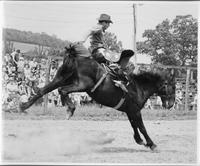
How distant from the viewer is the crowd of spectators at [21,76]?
11095 millimetres

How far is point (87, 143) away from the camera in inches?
380

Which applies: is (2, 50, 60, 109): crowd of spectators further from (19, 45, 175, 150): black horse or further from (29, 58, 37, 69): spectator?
(19, 45, 175, 150): black horse

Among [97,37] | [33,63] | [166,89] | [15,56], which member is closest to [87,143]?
[166,89]

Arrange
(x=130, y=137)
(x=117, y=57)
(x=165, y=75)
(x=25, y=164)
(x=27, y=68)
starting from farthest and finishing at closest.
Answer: (x=27, y=68)
(x=130, y=137)
(x=165, y=75)
(x=117, y=57)
(x=25, y=164)

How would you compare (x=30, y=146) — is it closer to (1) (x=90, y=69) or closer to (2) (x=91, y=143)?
(2) (x=91, y=143)

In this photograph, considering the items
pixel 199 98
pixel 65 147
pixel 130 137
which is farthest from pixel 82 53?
pixel 199 98

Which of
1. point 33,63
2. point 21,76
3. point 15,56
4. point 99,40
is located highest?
point 99,40

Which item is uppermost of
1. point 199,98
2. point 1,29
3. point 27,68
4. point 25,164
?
point 1,29

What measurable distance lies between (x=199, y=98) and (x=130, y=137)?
202 centimetres

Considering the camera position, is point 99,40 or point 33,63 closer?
point 99,40

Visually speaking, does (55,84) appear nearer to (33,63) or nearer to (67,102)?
(67,102)

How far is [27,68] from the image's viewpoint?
12281 millimetres

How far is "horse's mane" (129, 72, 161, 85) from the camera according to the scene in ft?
30.8

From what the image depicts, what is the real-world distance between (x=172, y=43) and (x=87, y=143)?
169 inches
